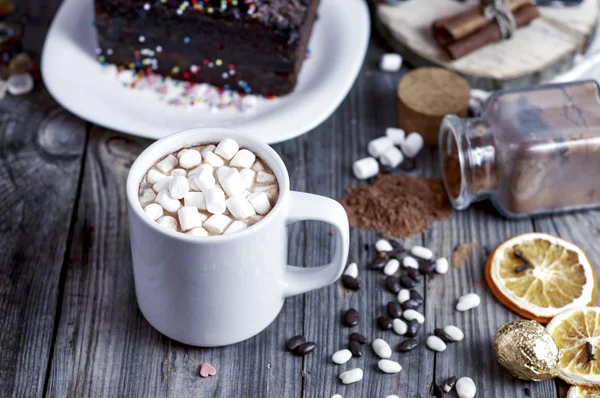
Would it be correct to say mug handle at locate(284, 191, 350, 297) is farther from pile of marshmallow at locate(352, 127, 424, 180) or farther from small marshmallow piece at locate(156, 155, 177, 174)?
pile of marshmallow at locate(352, 127, 424, 180)

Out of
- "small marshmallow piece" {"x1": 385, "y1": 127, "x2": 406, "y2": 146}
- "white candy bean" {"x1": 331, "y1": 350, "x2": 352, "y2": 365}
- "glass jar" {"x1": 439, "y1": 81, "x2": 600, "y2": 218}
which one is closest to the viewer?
"white candy bean" {"x1": 331, "y1": 350, "x2": 352, "y2": 365}

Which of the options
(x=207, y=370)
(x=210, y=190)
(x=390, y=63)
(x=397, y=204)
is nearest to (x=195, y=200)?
(x=210, y=190)

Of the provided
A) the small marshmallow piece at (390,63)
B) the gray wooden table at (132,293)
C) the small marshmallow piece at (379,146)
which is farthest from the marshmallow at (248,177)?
the small marshmallow piece at (390,63)

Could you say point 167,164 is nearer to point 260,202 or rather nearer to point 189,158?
point 189,158

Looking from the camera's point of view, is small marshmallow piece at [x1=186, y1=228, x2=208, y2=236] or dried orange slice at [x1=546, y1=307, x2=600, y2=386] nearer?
small marshmallow piece at [x1=186, y1=228, x2=208, y2=236]

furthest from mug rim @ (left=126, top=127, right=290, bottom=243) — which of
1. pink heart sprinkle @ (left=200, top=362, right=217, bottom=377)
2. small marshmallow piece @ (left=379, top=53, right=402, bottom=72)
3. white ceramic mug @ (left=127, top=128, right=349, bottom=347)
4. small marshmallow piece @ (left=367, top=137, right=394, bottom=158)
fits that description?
small marshmallow piece @ (left=379, top=53, right=402, bottom=72)

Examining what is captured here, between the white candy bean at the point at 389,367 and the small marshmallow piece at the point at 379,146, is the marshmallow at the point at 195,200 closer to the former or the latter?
the white candy bean at the point at 389,367

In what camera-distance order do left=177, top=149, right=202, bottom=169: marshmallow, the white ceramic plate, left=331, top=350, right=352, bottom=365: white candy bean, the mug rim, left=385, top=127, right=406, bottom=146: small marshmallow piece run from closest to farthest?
1. the mug rim
2. left=177, top=149, right=202, bottom=169: marshmallow
3. left=331, top=350, right=352, bottom=365: white candy bean
4. the white ceramic plate
5. left=385, top=127, right=406, bottom=146: small marshmallow piece
